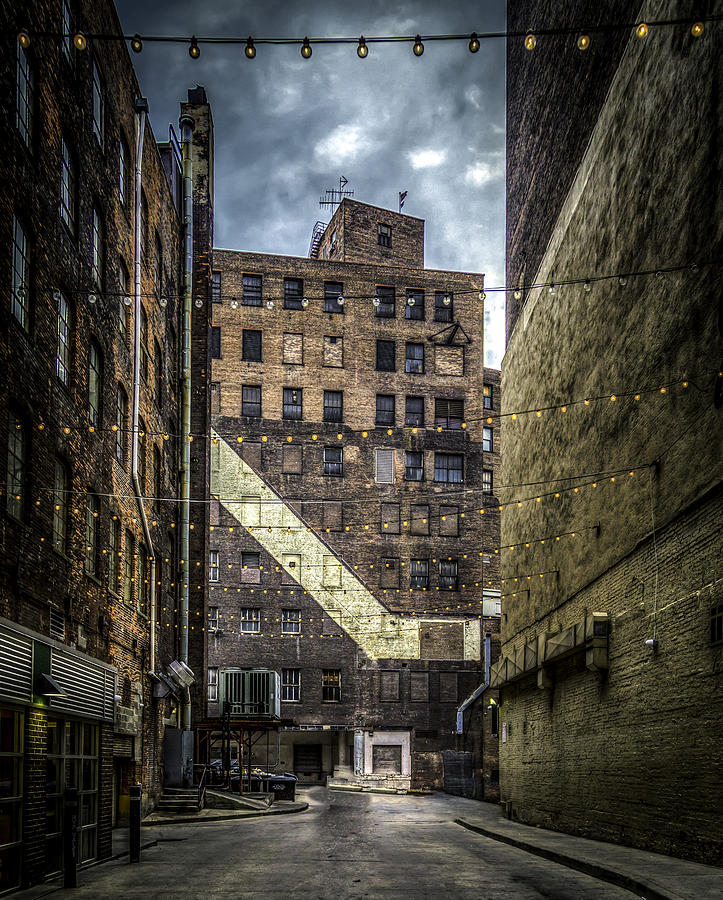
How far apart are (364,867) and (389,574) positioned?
3569 centimetres

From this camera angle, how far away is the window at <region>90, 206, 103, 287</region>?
18141 millimetres

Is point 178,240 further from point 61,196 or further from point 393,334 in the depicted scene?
point 393,334

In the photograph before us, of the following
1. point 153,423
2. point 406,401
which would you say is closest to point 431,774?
point 406,401

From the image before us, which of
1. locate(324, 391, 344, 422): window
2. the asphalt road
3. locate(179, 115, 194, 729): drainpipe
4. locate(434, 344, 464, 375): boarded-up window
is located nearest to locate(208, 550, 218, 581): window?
locate(324, 391, 344, 422): window

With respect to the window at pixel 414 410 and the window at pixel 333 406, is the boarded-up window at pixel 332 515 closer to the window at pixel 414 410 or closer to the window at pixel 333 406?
the window at pixel 333 406

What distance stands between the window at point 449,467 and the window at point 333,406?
5564 mm

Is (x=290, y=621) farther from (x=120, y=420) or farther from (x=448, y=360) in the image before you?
(x=120, y=420)

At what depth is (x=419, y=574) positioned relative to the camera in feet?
164

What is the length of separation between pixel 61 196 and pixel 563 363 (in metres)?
11.2


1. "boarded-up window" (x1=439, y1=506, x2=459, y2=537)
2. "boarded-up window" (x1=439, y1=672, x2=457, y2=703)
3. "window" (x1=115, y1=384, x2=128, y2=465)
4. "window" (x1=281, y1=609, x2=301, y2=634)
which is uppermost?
"boarded-up window" (x1=439, y1=506, x2=459, y2=537)

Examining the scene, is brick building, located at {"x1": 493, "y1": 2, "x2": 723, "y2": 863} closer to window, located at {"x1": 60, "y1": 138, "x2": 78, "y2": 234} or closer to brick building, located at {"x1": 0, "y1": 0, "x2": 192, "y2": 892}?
brick building, located at {"x1": 0, "y1": 0, "x2": 192, "y2": 892}

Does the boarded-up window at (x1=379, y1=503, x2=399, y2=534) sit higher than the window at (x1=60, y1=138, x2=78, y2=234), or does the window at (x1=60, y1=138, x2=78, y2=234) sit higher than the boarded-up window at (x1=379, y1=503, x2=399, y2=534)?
the window at (x1=60, y1=138, x2=78, y2=234)

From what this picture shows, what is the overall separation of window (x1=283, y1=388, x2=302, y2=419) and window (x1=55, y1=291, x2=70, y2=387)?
3388 cm

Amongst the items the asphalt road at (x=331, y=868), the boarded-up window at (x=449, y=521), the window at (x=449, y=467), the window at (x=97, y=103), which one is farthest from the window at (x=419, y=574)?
the window at (x=97, y=103)
